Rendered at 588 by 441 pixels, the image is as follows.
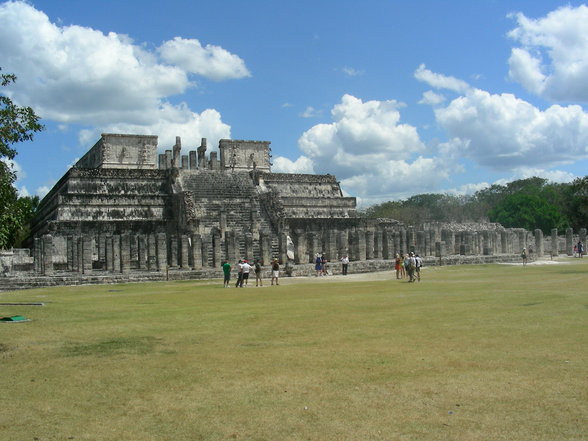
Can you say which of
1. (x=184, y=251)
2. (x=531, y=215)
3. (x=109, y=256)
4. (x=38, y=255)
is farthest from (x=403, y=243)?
(x=531, y=215)

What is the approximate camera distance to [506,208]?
6906cm

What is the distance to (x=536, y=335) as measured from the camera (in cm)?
980

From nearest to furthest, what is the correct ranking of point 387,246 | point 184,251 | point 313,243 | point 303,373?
point 303,373 → point 184,251 → point 313,243 → point 387,246

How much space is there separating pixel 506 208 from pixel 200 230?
44.1 m

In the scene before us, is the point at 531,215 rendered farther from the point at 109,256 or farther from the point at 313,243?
the point at 109,256

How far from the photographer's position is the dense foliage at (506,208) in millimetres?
65125

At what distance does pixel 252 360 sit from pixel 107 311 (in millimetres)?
6931

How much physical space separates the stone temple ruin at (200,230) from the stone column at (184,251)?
59 mm

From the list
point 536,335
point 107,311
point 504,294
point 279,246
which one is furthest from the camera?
point 279,246

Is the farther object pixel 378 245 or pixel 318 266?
pixel 378 245

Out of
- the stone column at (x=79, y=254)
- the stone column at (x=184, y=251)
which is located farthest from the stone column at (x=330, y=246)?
the stone column at (x=79, y=254)

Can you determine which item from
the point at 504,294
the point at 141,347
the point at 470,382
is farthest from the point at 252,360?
the point at 504,294

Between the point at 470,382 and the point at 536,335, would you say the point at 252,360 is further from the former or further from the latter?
the point at 536,335

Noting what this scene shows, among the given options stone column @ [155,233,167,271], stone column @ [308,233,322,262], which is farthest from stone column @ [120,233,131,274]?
stone column @ [308,233,322,262]
